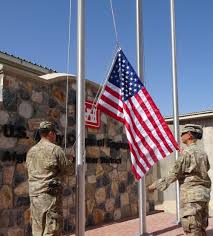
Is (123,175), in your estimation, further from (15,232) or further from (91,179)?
(15,232)

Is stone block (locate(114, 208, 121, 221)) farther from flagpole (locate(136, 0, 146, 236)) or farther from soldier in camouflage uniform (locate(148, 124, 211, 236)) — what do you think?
soldier in camouflage uniform (locate(148, 124, 211, 236))

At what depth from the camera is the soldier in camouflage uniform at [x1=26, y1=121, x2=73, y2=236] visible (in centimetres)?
521

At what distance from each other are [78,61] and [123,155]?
4777mm

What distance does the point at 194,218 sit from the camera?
5406mm

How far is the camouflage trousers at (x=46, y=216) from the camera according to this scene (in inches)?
204

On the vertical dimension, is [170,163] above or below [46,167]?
below

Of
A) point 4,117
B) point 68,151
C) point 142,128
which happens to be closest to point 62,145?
point 68,151

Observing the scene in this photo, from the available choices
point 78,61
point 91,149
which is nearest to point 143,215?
point 91,149

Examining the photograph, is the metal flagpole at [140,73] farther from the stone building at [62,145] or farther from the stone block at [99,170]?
the stone block at [99,170]

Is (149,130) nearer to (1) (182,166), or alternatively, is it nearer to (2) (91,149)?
(1) (182,166)

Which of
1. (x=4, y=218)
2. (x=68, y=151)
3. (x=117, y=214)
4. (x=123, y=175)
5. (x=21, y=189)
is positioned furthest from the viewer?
(x=123, y=175)

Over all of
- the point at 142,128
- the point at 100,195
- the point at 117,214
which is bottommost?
the point at 117,214

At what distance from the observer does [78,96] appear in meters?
6.07

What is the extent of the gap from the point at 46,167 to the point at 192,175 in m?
1.95
